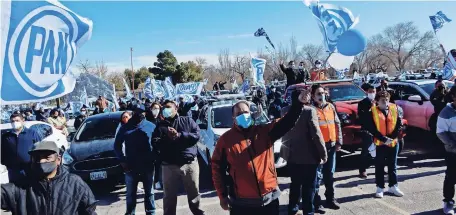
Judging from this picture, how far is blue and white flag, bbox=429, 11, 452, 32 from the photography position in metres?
13.4

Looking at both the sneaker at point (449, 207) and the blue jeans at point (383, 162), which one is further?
the blue jeans at point (383, 162)

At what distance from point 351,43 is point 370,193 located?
12.2 ft

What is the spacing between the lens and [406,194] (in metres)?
5.80

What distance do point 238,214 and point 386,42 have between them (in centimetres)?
7656

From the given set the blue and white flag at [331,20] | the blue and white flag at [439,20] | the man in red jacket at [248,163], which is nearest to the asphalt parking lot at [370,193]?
the man in red jacket at [248,163]

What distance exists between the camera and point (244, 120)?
3275mm

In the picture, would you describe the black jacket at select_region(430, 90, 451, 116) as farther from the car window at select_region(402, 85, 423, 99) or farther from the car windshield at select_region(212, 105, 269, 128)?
the car windshield at select_region(212, 105, 269, 128)

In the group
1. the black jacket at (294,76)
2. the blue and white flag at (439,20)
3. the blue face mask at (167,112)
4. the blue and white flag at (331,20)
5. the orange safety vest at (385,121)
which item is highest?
the blue and white flag at (439,20)

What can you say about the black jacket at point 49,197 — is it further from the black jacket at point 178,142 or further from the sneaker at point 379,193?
the sneaker at point 379,193

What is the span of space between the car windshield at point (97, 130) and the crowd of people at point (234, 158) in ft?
6.66

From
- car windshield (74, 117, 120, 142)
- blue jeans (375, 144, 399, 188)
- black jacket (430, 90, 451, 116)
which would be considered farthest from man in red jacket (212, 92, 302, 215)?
black jacket (430, 90, 451, 116)

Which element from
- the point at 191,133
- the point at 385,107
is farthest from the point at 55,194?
the point at 385,107

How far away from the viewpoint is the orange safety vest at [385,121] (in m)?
5.60

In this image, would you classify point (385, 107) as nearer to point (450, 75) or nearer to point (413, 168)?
point (413, 168)
